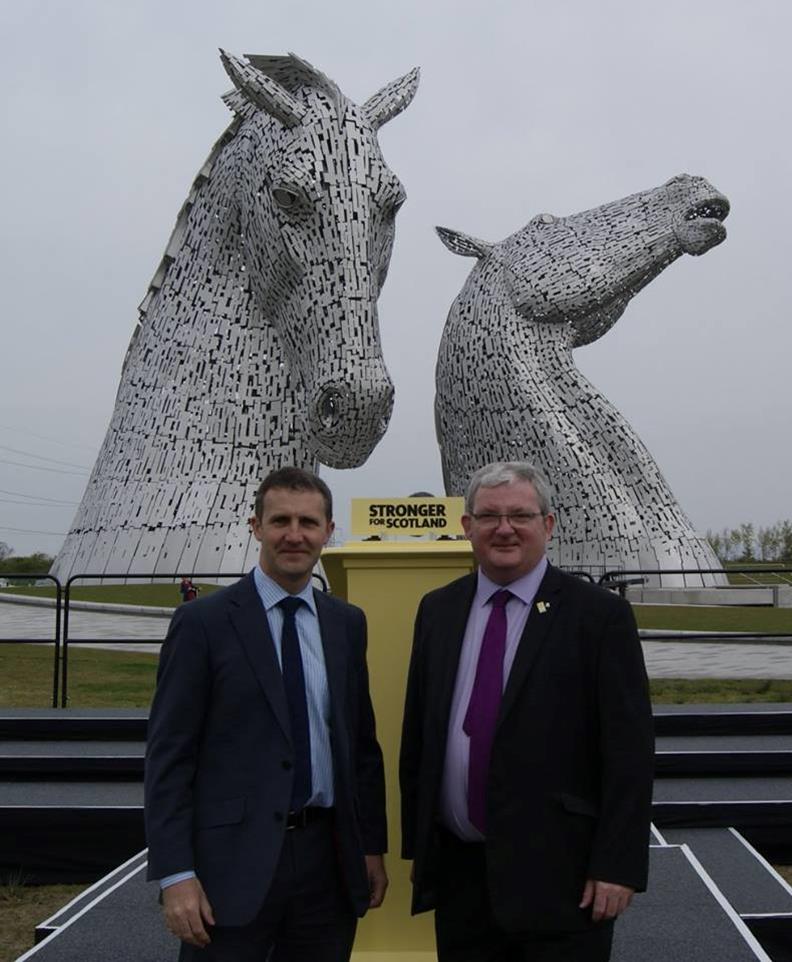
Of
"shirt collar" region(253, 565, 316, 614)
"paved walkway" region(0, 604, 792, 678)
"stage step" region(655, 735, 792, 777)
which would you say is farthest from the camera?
"paved walkway" region(0, 604, 792, 678)

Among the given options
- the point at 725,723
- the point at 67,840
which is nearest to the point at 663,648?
the point at 725,723

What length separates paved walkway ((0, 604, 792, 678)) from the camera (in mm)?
8500

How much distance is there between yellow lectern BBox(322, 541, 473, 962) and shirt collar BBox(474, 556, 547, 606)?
0.66 metres

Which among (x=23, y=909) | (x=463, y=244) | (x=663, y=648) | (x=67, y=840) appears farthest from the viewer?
(x=463, y=244)

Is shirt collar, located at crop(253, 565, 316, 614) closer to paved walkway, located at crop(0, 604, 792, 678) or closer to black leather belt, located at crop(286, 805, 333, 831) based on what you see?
black leather belt, located at crop(286, 805, 333, 831)

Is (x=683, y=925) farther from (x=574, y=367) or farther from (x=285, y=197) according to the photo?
(x=574, y=367)

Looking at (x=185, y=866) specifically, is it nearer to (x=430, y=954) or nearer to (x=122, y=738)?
(x=430, y=954)

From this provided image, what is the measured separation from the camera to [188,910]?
1.94 metres

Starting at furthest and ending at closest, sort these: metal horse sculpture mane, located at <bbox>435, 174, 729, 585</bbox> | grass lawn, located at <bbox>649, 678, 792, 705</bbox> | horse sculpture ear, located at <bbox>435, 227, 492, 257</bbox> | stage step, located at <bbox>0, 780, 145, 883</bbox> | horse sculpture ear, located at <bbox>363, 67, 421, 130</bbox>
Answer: horse sculpture ear, located at <bbox>435, 227, 492, 257</bbox>, metal horse sculpture mane, located at <bbox>435, 174, 729, 585</bbox>, horse sculpture ear, located at <bbox>363, 67, 421, 130</bbox>, grass lawn, located at <bbox>649, 678, 792, 705</bbox>, stage step, located at <bbox>0, 780, 145, 883</bbox>

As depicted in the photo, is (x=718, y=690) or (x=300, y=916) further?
(x=718, y=690)

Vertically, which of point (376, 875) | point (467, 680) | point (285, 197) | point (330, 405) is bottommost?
point (376, 875)

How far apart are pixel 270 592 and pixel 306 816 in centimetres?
49

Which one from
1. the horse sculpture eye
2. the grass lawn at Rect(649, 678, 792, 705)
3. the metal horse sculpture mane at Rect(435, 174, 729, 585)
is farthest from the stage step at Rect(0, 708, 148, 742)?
the metal horse sculpture mane at Rect(435, 174, 729, 585)

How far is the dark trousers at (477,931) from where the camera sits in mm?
2066
